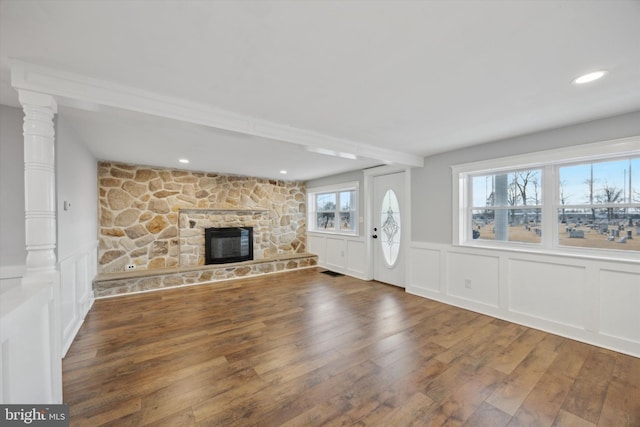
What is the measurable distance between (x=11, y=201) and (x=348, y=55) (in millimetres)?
2991

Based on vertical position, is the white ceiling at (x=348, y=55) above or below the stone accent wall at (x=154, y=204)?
above

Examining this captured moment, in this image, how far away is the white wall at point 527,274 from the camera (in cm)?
252

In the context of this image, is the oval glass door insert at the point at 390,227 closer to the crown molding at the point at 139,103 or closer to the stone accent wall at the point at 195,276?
the stone accent wall at the point at 195,276

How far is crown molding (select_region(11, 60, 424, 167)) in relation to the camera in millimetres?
1695

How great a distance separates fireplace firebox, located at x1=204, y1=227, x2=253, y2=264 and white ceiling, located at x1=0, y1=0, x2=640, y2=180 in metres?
3.12

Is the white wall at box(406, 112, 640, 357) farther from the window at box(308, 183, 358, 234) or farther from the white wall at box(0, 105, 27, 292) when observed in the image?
the white wall at box(0, 105, 27, 292)

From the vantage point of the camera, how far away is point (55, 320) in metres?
1.73

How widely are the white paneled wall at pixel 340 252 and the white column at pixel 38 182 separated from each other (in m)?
4.59

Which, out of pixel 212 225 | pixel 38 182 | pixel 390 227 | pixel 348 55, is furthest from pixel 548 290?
pixel 212 225

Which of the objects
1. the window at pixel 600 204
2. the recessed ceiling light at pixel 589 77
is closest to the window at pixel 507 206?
the window at pixel 600 204

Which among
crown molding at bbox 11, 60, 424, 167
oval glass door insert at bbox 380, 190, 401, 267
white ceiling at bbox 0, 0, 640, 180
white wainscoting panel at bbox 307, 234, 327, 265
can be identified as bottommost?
white wainscoting panel at bbox 307, 234, 327, 265

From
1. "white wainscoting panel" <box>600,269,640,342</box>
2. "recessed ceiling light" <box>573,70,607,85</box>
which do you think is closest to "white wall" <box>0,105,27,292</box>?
"recessed ceiling light" <box>573,70,607,85</box>

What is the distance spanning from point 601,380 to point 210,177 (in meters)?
6.15

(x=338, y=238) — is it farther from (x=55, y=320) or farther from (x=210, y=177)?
(x=55, y=320)
